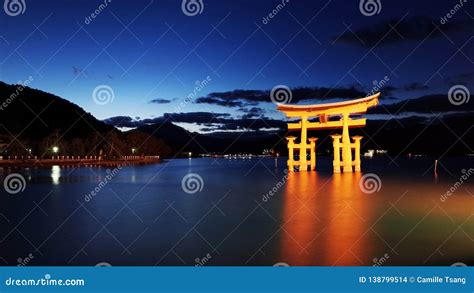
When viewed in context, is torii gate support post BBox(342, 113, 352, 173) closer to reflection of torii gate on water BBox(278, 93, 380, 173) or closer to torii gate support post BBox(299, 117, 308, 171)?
reflection of torii gate on water BBox(278, 93, 380, 173)

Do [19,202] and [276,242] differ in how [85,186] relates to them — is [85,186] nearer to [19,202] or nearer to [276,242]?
[19,202]

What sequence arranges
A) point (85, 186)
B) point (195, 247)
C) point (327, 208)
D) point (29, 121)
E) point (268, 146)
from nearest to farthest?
point (195, 247) → point (327, 208) → point (85, 186) → point (29, 121) → point (268, 146)

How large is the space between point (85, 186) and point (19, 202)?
19.7 ft

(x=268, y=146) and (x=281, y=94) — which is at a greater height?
(x=268, y=146)

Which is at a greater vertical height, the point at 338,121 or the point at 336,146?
the point at 338,121

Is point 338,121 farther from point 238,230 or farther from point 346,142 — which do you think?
point 238,230

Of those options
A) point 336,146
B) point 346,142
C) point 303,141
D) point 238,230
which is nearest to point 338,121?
point 346,142

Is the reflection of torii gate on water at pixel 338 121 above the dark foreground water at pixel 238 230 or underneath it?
above

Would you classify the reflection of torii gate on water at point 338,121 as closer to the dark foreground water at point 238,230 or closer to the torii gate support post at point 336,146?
the torii gate support post at point 336,146

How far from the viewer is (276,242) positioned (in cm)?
881

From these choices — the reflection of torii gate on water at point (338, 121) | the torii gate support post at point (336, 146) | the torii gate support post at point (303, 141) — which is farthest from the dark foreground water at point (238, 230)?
the torii gate support post at point (303, 141)

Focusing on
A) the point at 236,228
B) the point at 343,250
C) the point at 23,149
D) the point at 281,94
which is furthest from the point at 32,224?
the point at 23,149

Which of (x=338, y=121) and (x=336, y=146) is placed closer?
(x=338, y=121)

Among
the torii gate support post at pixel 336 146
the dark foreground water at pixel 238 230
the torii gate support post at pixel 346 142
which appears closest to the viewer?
the dark foreground water at pixel 238 230
